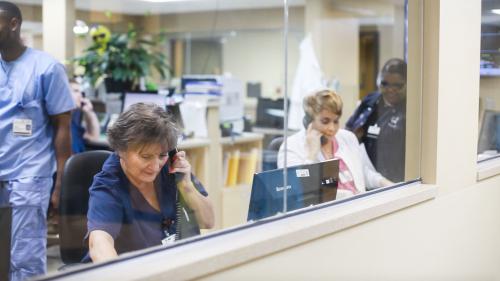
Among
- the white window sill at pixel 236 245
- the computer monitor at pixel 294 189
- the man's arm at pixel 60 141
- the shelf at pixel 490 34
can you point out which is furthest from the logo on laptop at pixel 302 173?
the shelf at pixel 490 34

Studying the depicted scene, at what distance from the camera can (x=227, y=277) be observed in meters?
1.72

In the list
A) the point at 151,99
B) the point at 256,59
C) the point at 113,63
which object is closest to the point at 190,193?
the point at 151,99

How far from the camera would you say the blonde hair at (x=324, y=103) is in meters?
3.33

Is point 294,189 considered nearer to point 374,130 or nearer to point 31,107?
point 31,107

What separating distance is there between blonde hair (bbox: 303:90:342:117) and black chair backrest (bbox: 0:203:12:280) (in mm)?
1854

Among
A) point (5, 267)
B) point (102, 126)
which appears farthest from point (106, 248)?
point (102, 126)

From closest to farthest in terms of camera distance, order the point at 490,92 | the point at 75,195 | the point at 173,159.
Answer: the point at 173,159
the point at 75,195
the point at 490,92

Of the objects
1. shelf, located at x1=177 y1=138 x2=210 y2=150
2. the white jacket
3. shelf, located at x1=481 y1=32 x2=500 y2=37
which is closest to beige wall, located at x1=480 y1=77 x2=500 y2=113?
shelf, located at x1=481 y1=32 x2=500 y2=37

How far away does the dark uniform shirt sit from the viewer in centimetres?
305

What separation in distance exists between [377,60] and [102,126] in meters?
6.32

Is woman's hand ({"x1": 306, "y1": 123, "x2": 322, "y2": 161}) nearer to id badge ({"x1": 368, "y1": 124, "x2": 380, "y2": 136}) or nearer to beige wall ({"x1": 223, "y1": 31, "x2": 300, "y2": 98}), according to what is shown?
id badge ({"x1": 368, "y1": 124, "x2": 380, "y2": 136})

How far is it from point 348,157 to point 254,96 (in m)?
7.37

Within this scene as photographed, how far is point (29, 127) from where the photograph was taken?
2836 millimetres

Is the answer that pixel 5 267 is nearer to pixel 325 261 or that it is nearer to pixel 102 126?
pixel 325 261
